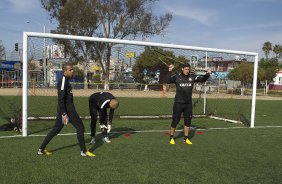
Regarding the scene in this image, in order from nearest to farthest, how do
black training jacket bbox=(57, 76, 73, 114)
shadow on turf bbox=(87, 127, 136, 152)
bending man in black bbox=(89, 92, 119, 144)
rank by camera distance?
black training jacket bbox=(57, 76, 73, 114) < bending man in black bbox=(89, 92, 119, 144) < shadow on turf bbox=(87, 127, 136, 152)

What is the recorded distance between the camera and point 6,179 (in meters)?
5.03

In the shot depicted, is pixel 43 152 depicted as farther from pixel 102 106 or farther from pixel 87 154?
pixel 102 106

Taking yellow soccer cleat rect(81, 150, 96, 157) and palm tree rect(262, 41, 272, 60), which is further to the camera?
palm tree rect(262, 41, 272, 60)

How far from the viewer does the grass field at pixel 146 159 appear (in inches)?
211

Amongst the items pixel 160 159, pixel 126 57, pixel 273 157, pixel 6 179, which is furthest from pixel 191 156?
pixel 126 57

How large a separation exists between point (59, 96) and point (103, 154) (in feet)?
5.01

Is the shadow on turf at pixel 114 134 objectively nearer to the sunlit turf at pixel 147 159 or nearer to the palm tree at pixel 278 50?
the sunlit turf at pixel 147 159

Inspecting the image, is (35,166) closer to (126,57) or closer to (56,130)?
(56,130)

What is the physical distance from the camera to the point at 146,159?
655 centimetres

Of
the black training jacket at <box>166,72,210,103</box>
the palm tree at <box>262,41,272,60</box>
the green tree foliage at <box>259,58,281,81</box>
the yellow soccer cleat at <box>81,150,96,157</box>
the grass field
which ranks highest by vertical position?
the palm tree at <box>262,41,272,60</box>

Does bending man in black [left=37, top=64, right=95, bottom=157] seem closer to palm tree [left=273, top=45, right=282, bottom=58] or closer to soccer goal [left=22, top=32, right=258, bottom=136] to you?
soccer goal [left=22, top=32, right=258, bottom=136]

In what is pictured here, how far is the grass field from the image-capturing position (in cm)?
537

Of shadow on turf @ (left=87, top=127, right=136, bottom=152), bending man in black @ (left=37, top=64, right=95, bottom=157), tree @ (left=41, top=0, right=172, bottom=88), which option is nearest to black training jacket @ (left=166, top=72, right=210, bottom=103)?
shadow on turf @ (left=87, top=127, right=136, bottom=152)

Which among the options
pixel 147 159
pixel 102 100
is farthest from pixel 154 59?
pixel 147 159
